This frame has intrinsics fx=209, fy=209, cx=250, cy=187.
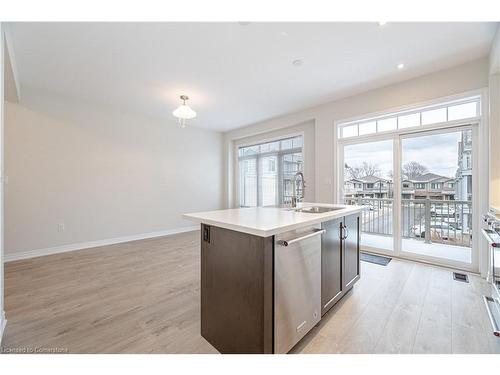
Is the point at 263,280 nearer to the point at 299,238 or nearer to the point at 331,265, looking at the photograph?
the point at 299,238

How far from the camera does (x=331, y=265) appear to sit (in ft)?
5.90

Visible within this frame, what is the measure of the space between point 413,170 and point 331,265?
8.28 ft

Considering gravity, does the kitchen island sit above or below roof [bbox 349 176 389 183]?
below

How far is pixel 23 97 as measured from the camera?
3.38 meters

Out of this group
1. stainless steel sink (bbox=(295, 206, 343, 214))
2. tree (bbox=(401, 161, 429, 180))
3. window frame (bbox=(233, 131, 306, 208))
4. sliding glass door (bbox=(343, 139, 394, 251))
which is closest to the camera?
stainless steel sink (bbox=(295, 206, 343, 214))

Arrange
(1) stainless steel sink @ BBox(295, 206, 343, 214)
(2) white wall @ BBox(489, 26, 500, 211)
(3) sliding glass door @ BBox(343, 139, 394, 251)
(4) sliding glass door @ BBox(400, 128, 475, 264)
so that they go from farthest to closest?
(3) sliding glass door @ BBox(343, 139, 394, 251), (4) sliding glass door @ BBox(400, 128, 475, 264), (2) white wall @ BBox(489, 26, 500, 211), (1) stainless steel sink @ BBox(295, 206, 343, 214)

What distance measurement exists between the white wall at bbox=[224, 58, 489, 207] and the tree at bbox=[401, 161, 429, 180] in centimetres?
91

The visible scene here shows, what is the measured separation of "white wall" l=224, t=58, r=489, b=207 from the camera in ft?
8.83

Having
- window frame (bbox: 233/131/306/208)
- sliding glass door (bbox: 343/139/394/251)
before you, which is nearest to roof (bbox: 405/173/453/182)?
sliding glass door (bbox: 343/139/394/251)

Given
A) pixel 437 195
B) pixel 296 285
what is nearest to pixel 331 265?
pixel 296 285

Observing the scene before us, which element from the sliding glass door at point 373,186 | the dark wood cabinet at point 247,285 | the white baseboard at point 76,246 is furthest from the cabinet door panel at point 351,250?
the white baseboard at point 76,246

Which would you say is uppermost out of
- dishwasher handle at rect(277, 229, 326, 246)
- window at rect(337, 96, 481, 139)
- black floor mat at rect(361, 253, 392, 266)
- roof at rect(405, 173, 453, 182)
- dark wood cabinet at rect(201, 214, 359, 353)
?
window at rect(337, 96, 481, 139)

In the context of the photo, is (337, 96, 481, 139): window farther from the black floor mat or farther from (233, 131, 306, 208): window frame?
the black floor mat
